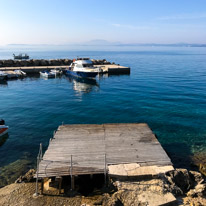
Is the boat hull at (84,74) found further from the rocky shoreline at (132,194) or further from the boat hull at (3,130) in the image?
the rocky shoreline at (132,194)

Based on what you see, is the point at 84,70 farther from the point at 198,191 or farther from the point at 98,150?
the point at 198,191

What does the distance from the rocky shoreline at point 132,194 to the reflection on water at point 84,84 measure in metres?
27.5

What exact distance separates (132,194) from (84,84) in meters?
35.7

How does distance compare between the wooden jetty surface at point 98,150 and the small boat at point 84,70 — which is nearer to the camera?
the wooden jetty surface at point 98,150

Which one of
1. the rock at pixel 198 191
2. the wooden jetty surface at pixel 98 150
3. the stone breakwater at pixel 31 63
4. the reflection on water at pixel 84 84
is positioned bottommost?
the reflection on water at pixel 84 84

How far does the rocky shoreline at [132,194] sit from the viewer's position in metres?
8.97

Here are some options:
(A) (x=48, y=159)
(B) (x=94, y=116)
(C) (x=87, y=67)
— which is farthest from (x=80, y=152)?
(C) (x=87, y=67)

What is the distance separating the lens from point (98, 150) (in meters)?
12.4

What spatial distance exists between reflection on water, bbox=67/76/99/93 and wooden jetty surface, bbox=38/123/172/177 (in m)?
22.4

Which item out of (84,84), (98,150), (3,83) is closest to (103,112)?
(98,150)

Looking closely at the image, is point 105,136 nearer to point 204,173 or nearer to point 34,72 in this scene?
point 204,173

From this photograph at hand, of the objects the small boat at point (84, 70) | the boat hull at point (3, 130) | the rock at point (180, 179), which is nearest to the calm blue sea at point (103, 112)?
the boat hull at point (3, 130)

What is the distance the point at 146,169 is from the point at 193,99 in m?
22.6

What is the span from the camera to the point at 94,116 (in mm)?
22922
